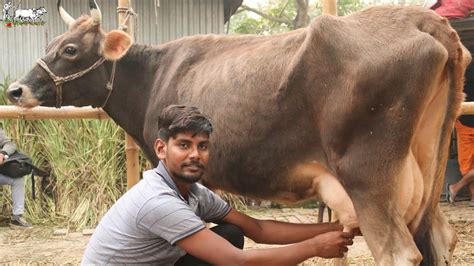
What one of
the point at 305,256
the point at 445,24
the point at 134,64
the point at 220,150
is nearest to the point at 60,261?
the point at 134,64

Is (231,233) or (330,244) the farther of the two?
(231,233)

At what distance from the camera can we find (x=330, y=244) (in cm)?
283

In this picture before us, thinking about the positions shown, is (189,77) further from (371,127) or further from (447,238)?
(447,238)

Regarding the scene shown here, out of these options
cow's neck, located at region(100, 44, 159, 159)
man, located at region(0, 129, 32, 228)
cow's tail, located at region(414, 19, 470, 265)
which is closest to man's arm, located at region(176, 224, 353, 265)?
cow's tail, located at region(414, 19, 470, 265)

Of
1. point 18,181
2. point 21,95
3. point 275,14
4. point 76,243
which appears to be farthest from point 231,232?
point 275,14

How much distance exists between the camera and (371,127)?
3.05m

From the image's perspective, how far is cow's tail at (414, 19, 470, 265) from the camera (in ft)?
10.1

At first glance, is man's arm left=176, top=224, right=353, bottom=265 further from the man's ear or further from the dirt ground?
the dirt ground

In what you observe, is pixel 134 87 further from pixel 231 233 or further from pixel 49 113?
pixel 231 233

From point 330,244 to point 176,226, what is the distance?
71cm

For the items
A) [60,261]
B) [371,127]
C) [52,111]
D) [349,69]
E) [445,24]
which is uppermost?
[445,24]

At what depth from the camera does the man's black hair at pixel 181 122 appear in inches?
110

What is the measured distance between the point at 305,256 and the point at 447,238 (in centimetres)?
111

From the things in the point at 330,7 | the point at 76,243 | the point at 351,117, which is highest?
the point at 330,7
